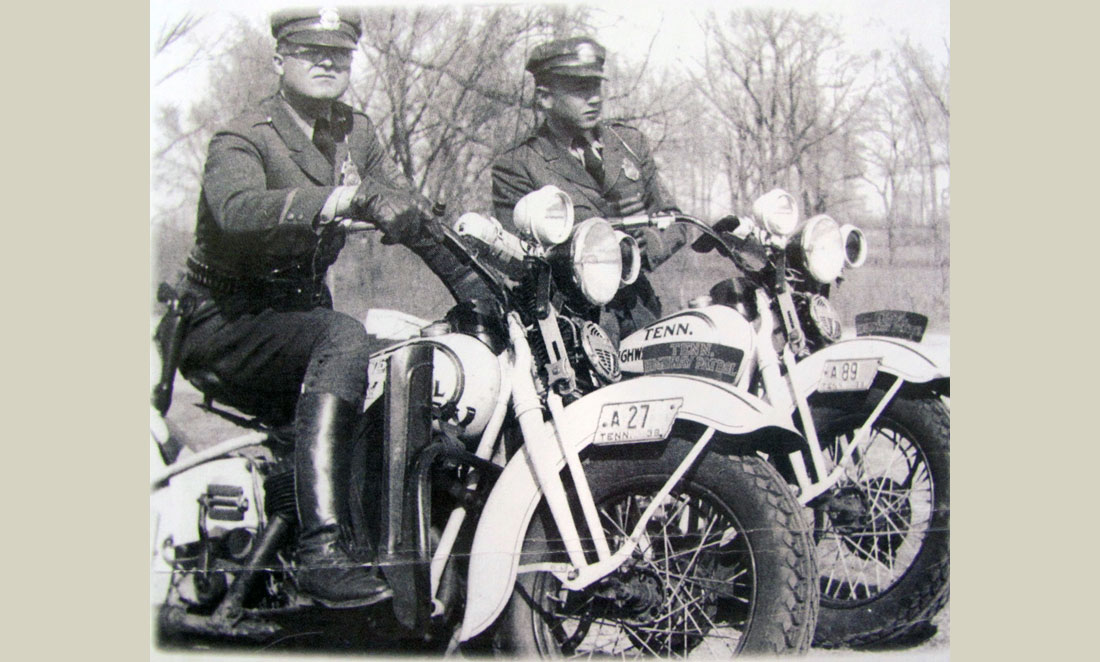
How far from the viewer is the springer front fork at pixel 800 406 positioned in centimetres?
349

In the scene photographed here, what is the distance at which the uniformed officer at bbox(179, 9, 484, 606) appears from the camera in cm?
334

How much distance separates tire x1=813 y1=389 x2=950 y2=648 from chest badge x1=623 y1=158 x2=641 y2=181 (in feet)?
3.34

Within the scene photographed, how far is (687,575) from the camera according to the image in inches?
129

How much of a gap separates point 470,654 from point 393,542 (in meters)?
0.49

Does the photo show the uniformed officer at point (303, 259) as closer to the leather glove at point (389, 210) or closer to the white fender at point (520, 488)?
the leather glove at point (389, 210)

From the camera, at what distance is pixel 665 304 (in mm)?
3613

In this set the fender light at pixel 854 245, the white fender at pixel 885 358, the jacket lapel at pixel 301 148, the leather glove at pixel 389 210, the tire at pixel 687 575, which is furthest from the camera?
the fender light at pixel 854 245

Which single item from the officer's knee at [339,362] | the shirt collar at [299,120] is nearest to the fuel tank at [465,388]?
the officer's knee at [339,362]

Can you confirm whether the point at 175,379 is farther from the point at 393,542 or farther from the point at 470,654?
the point at 470,654

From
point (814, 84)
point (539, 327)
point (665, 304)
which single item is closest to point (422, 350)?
point (539, 327)

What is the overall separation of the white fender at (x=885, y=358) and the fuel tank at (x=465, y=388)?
1.08m

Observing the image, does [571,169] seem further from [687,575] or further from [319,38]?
[687,575]

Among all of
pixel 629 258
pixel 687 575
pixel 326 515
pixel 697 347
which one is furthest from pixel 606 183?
pixel 326 515

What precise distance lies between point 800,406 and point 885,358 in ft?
1.19
